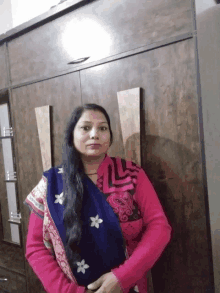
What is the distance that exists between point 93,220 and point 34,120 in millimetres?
1009

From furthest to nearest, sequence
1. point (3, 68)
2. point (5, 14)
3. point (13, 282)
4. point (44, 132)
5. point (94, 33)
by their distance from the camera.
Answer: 1. point (5, 14)
2. point (13, 282)
3. point (3, 68)
4. point (44, 132)
5. point (94, 33)

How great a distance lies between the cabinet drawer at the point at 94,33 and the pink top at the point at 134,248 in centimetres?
75

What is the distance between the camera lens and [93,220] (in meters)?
0.93

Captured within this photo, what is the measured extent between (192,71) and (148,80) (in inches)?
9.1

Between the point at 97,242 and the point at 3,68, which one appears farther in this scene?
the point at 3,68

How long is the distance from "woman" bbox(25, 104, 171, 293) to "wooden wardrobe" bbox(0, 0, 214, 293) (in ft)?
0.68

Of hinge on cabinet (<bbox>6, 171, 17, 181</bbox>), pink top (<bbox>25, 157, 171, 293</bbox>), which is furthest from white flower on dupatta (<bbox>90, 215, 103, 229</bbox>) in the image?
hinge on cabinet (<bbox>6, 171, 17, 181</bbox>)

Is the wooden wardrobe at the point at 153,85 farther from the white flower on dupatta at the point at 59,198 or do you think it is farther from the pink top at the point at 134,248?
the white flower on dupatta at the point at 59,198

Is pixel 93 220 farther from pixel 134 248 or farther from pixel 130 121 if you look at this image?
pixel 130 121

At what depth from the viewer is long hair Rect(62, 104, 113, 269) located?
91 cm

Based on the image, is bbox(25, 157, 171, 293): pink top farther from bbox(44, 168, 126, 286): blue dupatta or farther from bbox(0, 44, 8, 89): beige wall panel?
bbox(0, 44, 8, 89): beige wall panel

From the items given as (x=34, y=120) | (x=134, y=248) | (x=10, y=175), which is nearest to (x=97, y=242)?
(x=134, y=248)

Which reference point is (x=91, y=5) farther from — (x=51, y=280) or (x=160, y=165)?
(x=51, y=280)

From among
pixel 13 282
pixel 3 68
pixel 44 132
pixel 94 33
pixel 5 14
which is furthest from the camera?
pixel 5 14
